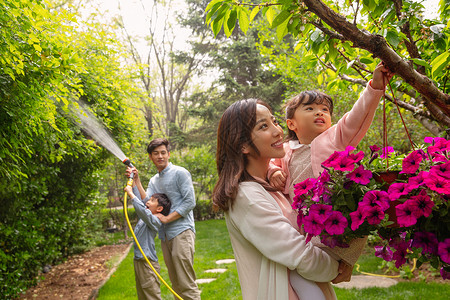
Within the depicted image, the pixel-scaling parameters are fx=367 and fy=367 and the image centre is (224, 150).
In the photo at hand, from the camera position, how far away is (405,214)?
45.6 inches

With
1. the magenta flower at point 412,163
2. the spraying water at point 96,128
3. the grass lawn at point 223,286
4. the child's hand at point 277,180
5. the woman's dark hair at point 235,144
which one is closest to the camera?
the magenta flower at point 412,163

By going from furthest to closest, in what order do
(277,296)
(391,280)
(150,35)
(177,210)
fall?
(150,35), (391,280), (177,210), (277,296)

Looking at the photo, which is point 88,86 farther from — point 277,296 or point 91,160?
point 277,296

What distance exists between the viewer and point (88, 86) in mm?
5812

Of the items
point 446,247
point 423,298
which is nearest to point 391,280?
point 423,298

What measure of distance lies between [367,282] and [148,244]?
10.8ft

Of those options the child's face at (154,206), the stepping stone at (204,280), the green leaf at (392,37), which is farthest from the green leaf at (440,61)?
the stepping stone at (204,280)

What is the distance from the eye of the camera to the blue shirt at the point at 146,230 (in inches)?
160

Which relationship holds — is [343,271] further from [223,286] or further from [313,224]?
[223,286]

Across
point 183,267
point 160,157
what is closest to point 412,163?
point 183,267

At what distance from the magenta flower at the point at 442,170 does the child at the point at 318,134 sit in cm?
44

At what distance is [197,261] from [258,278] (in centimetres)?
670

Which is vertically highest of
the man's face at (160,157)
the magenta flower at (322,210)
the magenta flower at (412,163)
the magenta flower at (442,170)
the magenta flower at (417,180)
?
the man's face at (160,157)

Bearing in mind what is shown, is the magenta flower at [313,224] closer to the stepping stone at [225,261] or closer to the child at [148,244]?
the child at [148,244]
